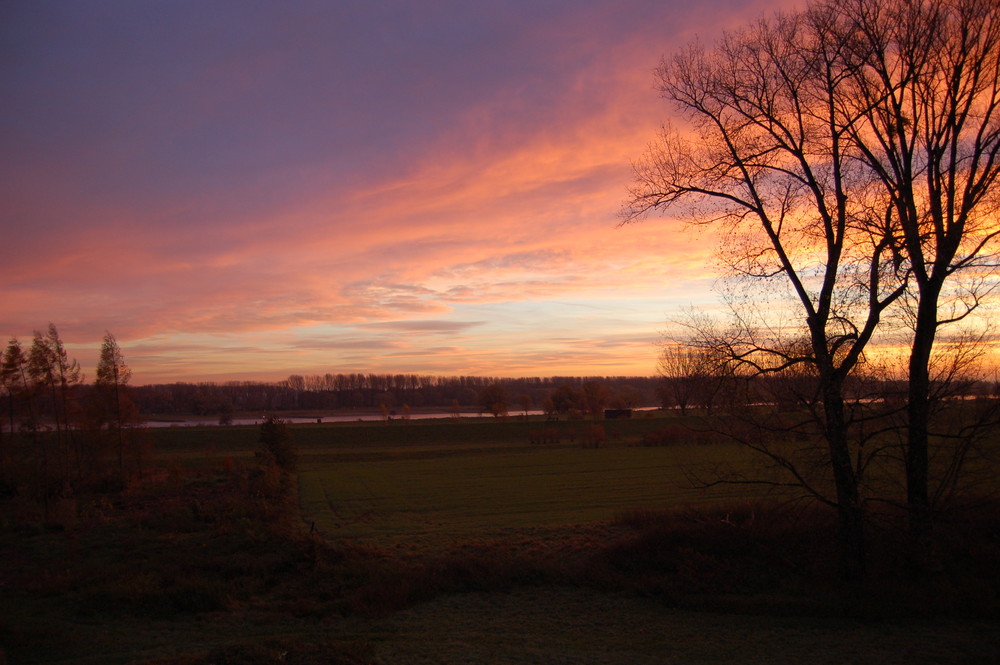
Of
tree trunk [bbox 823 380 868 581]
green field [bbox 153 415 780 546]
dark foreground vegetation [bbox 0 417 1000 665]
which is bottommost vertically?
green field [bbox 153 415 780 546]

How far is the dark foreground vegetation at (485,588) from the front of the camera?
31.5 ft

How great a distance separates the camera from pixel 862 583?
36.6 ft

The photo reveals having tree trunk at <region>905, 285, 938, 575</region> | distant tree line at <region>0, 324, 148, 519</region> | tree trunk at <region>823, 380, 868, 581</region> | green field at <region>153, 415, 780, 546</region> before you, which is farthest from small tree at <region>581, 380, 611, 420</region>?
tree trunk at <region>823, 380, 868, 581</region>

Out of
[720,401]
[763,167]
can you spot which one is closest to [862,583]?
[720,401]

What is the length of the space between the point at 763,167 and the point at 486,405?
114261 millimetres

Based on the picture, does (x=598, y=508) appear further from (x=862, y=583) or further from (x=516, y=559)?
(x=862, y=583)

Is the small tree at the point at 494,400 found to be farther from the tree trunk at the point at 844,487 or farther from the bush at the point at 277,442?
the tree trunk at the point at 844,487

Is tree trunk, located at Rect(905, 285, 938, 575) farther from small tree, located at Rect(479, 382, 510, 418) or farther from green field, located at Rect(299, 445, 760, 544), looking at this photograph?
small tree, located at Rect(479, 382, 510, 418)

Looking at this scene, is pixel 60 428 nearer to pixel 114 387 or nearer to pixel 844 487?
pixel 114 387

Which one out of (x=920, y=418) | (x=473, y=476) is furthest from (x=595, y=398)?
(x=920, y=418)

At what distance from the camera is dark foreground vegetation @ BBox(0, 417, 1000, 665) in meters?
9.59

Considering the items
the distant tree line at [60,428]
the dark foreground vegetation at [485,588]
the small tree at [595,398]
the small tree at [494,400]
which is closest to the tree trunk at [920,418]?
the dark foreground vegetation at [485,588]

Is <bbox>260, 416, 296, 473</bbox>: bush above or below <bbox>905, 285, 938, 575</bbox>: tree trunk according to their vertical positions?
below

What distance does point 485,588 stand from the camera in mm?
13180
